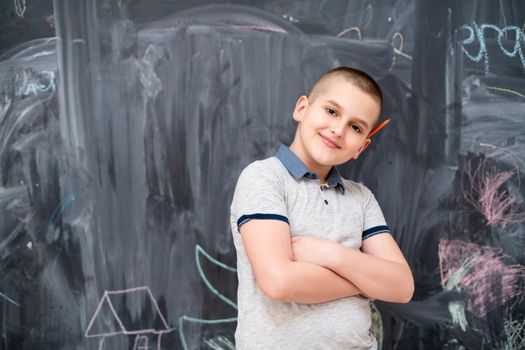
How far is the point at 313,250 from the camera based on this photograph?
1075 millimetres

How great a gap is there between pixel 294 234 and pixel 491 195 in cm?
78

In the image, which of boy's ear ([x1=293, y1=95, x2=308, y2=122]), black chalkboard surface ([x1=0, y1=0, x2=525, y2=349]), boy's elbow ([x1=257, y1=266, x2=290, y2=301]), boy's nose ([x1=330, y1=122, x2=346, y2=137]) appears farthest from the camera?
black chalkboard surface ([x1=0, y1=0, x2=525, y2=349])

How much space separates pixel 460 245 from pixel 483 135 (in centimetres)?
36

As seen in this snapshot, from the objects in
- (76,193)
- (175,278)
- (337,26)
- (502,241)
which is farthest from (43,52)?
(502,241)

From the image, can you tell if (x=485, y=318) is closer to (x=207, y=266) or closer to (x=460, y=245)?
(x=460, y=245)

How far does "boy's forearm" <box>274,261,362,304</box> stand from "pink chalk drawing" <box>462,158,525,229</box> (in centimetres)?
66

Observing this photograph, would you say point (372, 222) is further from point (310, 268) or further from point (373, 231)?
point (310, 268)

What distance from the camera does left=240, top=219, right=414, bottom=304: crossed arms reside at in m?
1.03

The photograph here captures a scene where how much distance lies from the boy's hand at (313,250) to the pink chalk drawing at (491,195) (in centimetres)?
67

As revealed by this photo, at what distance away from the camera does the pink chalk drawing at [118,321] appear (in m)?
1.47

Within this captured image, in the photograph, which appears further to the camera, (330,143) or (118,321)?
(118,321)

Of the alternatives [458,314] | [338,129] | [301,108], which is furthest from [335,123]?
[458,314]

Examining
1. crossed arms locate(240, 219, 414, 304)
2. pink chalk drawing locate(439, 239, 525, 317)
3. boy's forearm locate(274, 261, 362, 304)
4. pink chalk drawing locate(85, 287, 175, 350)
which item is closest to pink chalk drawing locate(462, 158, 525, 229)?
pink chalk drawing locate(439, 239, 525, 317)

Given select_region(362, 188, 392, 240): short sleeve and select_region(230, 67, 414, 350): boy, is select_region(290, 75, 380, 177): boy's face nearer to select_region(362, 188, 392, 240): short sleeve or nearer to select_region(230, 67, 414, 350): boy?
select_region(230, 67, 414, 350): boy
